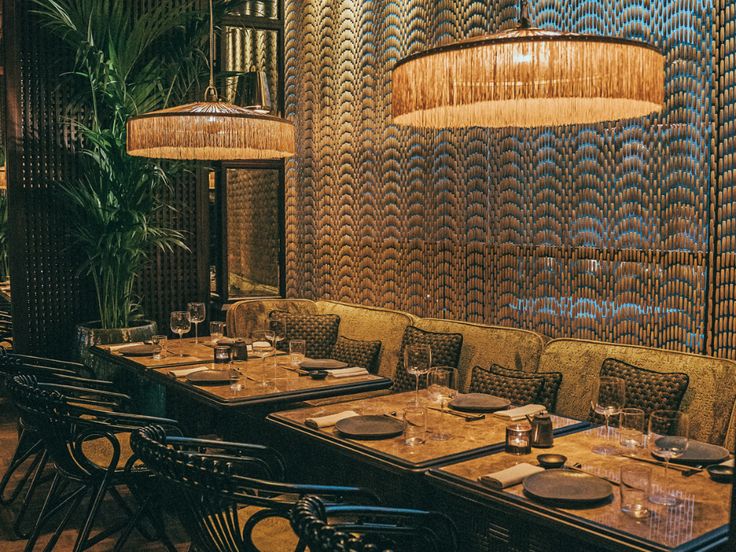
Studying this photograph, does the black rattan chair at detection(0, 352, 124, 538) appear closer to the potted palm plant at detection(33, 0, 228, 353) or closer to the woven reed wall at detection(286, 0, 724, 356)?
the potted palm plant at detection(33, 0, 228, 353)

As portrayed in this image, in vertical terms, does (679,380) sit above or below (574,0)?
below

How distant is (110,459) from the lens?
11.0 feet

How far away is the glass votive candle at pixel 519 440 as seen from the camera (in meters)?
2.44

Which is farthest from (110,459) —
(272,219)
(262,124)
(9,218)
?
(272,219)

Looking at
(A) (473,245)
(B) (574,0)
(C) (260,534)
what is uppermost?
(B) (574,0)

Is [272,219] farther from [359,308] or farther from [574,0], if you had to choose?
[574,0]

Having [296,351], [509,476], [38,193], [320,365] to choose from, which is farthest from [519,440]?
[38,193]

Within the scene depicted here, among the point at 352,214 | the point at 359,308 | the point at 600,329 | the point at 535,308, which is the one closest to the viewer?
the point at 600,329

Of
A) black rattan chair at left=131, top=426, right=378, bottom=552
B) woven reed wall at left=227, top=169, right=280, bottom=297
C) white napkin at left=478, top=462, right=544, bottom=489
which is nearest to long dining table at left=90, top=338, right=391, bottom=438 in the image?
black rattan chair at left=131, top=426, right=378, bottom=552

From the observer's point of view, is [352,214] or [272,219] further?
[272,219]

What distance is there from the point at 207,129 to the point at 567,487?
2.21 metres

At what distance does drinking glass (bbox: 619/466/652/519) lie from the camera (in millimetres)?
1912

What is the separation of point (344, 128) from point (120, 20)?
164cm

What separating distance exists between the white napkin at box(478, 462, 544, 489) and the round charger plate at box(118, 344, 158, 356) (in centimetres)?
256
